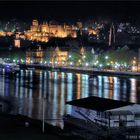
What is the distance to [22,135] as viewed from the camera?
6.11m

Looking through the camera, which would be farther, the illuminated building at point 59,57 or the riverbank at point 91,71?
the illuminated building at point 59,57

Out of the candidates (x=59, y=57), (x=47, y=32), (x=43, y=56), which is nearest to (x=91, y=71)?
(x=59, y=57)

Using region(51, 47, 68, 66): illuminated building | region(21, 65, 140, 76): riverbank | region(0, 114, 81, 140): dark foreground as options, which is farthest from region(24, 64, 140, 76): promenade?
region(0, 114, 81, 140): dark foreground

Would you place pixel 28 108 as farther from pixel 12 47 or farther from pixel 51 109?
pixel 12 47

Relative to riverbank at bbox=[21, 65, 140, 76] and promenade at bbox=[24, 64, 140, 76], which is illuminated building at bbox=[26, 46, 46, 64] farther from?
riverbank at bbox=[21, 65, 140, 76]

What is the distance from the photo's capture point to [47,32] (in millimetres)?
49750

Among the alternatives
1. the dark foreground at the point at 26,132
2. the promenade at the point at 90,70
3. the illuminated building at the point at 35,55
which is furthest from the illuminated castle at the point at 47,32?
the dark foreground at the point at 26,132

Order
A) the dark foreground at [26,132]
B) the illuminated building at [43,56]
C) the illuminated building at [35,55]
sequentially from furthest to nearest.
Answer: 1. the illuminated building at [35,55]
2. the illuminated building at [43,56]
3. the dark foreground at [26,132]

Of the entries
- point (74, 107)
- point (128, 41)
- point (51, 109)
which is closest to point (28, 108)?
point (51, 109)

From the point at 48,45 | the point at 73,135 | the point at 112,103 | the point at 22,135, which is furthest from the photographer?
the point at 48,45

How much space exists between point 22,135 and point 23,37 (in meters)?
46.7

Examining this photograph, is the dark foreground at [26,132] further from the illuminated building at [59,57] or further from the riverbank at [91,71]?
the illuminated building at [59,57]

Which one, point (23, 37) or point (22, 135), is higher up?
point (23, 37)

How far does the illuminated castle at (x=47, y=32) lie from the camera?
48188 millimetres
